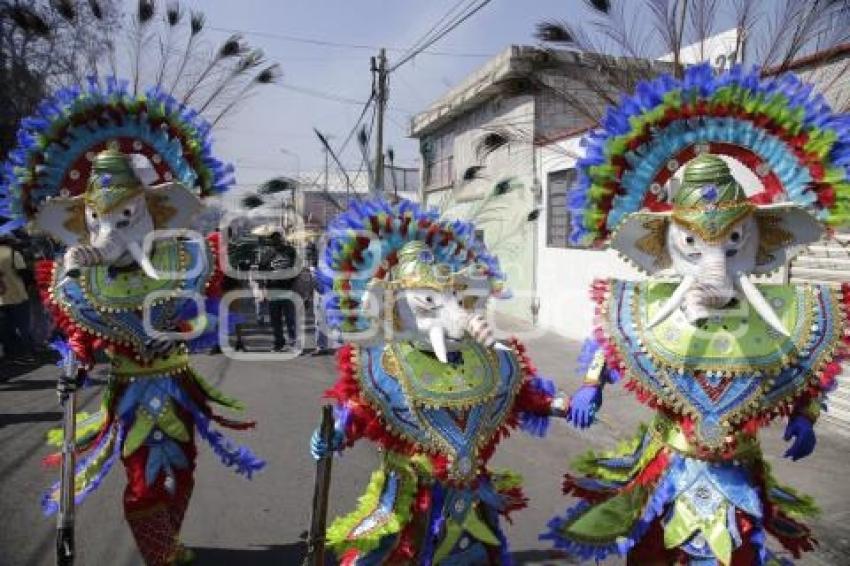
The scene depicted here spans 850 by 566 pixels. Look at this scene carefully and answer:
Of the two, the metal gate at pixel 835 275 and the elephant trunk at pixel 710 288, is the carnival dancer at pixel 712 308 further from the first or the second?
the metal gate at pixel 835 275

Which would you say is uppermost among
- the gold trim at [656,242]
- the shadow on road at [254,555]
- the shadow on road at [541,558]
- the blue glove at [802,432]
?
the gold trim at [656,242]

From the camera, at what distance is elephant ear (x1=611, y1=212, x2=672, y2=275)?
2893mm

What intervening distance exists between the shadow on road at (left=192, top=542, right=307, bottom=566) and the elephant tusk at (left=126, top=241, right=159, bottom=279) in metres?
1.53

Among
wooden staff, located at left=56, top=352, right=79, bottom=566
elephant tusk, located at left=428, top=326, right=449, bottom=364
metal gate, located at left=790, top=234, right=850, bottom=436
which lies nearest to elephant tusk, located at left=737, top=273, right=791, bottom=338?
elephant tusk, located at left=428, top=326, right=449, bottom=364

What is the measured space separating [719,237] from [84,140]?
3095mm

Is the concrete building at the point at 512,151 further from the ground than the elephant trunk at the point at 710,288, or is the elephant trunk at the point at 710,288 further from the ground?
the concrete building at the point at 512,151

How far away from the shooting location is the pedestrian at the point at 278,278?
9.70 meters

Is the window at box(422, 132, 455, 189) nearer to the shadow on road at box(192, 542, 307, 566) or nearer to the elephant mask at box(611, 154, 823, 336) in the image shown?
the shadow on road at box(192, 542, 307, 566)

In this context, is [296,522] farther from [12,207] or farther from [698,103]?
[698,103]

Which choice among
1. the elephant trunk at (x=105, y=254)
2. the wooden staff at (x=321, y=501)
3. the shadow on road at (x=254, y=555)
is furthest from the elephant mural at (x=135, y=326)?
the wooden staff at (x=321, y=501)

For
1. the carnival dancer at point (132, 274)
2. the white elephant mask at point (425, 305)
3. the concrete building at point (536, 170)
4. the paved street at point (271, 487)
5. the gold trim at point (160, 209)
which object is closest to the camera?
the white elephant mask at point (425, 305)

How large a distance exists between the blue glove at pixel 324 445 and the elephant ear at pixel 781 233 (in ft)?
5.97

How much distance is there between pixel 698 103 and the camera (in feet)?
9.36

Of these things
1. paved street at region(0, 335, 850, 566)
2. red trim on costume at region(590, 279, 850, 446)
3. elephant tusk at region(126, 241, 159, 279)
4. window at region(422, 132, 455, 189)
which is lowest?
paved street at region(0, 335, 850, 566)
